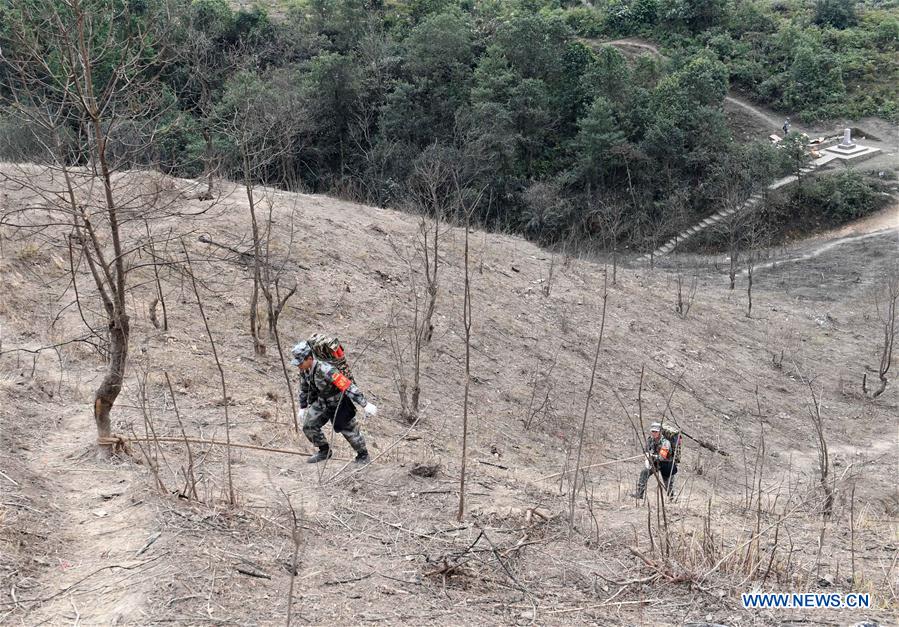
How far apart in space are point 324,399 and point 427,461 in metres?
1.20

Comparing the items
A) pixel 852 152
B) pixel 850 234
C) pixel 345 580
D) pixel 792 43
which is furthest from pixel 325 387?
pixel 792 43

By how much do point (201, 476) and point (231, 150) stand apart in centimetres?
1813

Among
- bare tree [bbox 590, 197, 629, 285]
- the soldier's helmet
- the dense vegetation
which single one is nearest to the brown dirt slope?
the soldier's helmet

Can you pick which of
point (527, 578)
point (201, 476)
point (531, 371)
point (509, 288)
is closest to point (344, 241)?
point (509, 288)

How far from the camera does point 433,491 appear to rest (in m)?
7.44

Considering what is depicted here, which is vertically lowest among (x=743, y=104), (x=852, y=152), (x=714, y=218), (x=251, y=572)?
(x=251, y=572)

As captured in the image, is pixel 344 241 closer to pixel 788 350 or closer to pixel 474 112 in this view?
pixel 788 350

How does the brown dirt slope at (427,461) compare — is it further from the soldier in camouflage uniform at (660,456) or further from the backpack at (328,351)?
the backpack at (328,351)

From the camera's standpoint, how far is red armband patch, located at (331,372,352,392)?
25.0 ft

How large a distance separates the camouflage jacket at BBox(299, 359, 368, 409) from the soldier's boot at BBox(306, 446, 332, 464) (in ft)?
Answer: 1.57

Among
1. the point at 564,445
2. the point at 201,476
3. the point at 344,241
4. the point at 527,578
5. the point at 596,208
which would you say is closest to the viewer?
the point at 527,578

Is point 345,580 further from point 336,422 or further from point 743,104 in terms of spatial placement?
point 743,104

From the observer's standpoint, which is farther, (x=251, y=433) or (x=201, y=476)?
(x=251, y=433)

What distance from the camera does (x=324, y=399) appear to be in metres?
7.92
